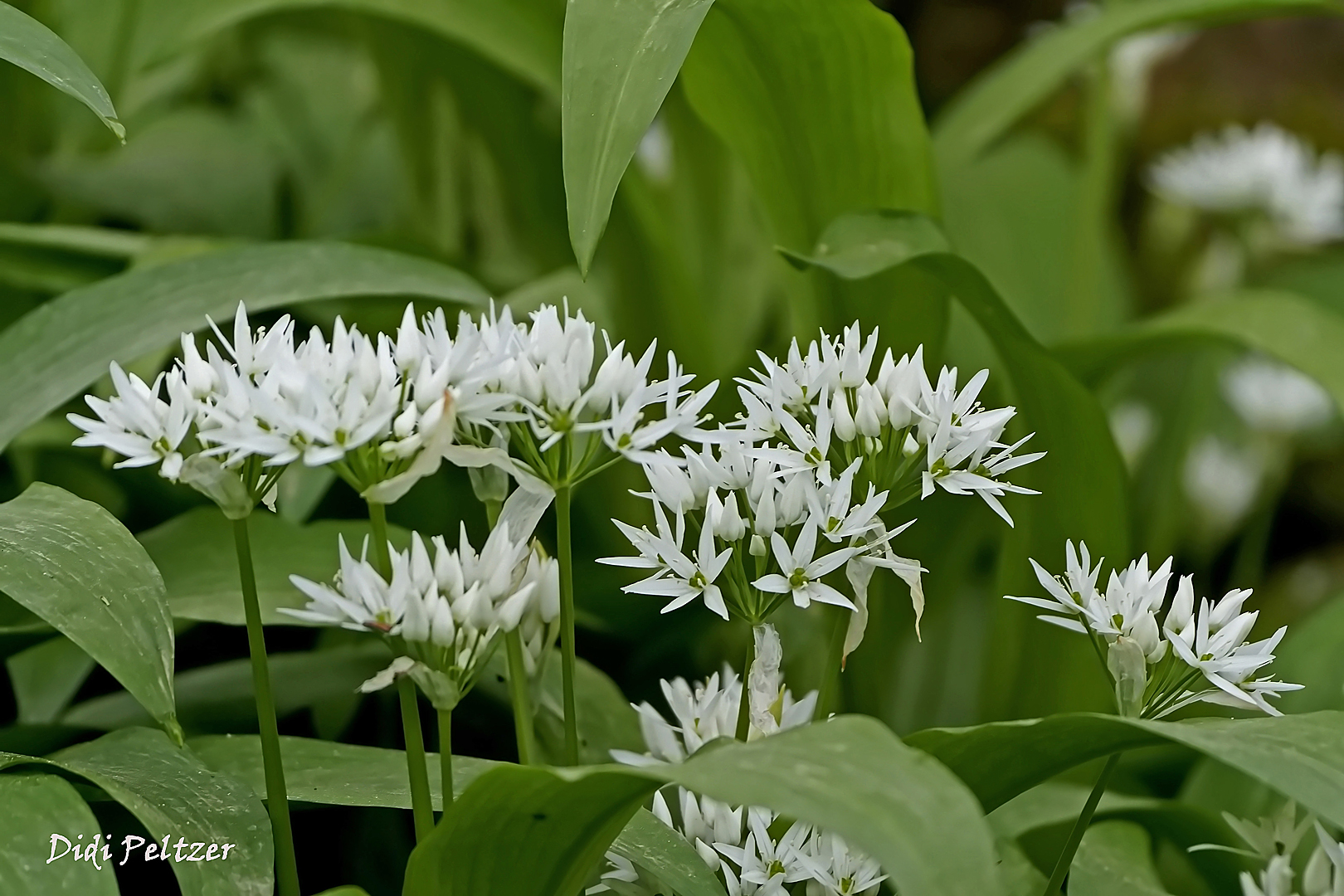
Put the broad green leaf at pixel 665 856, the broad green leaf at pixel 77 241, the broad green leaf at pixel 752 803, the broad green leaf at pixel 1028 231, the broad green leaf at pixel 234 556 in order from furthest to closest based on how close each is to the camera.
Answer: the broad green leaf at pixel 1028 231
the broad green leaf at pixel 77 241
the broad green leaf at pixel 234 556
the broad green leaf at pixel 665 856
the broad green leaf at pixel 752 803

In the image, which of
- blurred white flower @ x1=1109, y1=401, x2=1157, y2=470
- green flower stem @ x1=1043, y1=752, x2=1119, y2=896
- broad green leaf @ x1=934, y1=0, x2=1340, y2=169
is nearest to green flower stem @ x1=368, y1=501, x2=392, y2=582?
green flower stem @ x1=1043, y1=752, x2=1119, y2=896

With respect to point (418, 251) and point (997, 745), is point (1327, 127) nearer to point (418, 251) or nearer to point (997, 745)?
point (418, 251)

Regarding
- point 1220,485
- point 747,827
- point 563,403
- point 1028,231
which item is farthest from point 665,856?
point 1220,485

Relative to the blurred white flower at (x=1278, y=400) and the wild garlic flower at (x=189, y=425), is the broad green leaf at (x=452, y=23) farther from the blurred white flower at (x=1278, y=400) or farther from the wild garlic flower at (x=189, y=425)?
the blurred white flower at (x=1278, y=400)

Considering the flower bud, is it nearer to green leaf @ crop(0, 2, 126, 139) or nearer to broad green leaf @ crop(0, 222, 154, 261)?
green leaf @ crop(0, 2, 126, 139)

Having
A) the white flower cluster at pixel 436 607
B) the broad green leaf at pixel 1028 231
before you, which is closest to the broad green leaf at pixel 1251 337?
the broad green leaf at pixel 1028 231

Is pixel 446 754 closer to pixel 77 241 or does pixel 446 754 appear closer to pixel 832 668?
pixel 832 668

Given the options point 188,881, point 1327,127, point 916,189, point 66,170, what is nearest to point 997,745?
point 188,881
